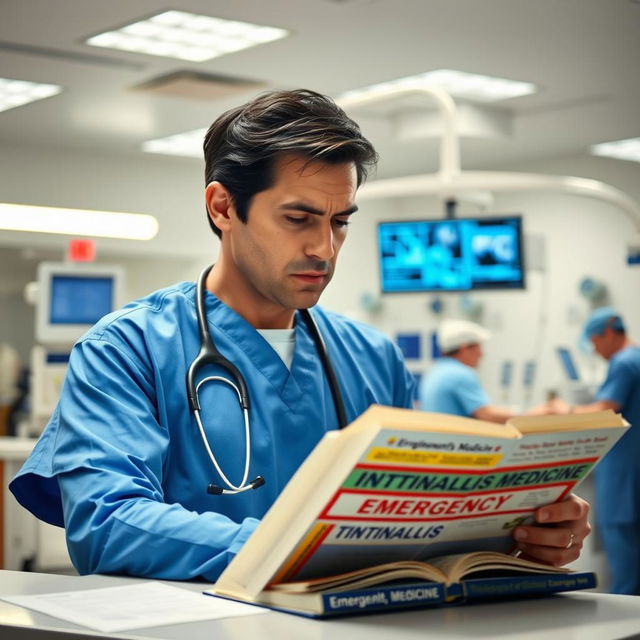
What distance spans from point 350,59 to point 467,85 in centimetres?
94

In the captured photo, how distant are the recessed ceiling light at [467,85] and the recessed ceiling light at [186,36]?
82 centimetres

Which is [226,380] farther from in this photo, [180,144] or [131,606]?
[180,144]

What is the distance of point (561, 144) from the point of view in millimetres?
7414

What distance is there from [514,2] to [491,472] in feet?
12.1

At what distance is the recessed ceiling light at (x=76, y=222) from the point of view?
6645mm

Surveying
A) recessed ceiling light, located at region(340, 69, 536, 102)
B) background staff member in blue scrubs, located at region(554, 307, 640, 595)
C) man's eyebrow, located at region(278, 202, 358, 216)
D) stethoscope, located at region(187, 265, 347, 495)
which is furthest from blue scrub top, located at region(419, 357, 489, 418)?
man's eyebrow, located at region(278, 202, 358, 216)

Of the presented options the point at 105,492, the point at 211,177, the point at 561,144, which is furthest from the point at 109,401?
the point at 561,144

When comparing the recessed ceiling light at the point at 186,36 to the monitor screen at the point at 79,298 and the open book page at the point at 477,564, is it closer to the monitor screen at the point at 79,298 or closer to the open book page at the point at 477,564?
the monitor screen at the point at 79,298

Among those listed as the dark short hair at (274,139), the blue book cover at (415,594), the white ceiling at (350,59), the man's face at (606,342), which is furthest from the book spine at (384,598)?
the man's face at (606,342)

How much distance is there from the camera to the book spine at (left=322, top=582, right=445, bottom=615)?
96cm

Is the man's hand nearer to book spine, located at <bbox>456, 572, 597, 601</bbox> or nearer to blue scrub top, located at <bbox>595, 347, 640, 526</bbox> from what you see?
book spine, located at <bbox>456, 572, 597, 601</bbox>

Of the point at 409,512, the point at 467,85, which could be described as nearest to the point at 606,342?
the point at 467,85

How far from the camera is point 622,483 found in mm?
5113

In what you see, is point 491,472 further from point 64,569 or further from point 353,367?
point 64,569
